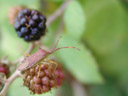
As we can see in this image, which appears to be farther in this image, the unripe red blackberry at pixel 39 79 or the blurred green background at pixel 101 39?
the blurred green background at pixel 101 39

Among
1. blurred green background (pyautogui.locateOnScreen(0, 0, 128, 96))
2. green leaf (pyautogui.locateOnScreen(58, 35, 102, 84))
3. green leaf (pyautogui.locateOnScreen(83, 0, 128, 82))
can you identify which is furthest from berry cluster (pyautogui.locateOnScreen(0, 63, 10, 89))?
green leaf (pyautogui.locateOnScreen(83, 0, 128, 82))

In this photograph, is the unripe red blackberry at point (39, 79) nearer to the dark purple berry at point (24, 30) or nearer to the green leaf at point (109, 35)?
the dark purple berry at point (24, 30)

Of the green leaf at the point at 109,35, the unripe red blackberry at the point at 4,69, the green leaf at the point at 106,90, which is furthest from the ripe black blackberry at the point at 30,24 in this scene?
the green leaf at the point at 106,90

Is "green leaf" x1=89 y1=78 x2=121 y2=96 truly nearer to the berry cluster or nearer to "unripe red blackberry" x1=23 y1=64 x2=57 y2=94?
the berry cluster

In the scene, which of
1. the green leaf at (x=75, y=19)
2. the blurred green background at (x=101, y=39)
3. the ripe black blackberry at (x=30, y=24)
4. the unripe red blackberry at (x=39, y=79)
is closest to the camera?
the unripe red blackberry at (x=39, y=79)

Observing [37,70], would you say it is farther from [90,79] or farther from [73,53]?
[90,79]
